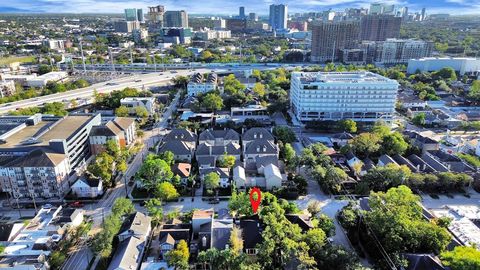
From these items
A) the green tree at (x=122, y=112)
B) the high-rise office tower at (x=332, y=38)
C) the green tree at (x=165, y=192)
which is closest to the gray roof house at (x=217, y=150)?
the green tree at (x=165, y=192)

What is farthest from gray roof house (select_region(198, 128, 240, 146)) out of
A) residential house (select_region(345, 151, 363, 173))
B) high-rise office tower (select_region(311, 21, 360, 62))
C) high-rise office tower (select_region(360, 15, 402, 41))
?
high-rise office tower (select_region(360, 15, 402, 41))

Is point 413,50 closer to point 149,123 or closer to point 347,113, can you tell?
point 347,113

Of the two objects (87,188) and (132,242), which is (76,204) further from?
(132,242)

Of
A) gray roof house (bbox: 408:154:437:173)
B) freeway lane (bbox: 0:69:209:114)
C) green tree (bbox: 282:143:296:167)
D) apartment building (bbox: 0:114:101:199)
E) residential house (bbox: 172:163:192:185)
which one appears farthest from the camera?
freeway lane (bbox: 0:69:209:114)

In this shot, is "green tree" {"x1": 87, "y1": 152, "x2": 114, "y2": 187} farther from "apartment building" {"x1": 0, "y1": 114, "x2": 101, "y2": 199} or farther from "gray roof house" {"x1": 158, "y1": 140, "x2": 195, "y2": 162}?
"gray roof house" {"x1": 158, "y1": 140, "x2": 195, "y2": 162}

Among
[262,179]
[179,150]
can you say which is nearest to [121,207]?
[179,150]

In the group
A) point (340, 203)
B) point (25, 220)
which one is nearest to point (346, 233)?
point (340, 203)

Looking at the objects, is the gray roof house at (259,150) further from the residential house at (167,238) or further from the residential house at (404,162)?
the residential house at (404,162)

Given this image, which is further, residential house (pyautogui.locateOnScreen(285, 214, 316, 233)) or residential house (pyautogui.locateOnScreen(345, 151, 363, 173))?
residential house (pyautogui.locateOnScreen(345, 151, 363, 173))
